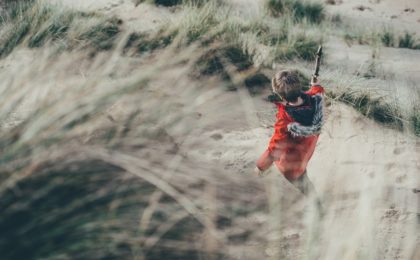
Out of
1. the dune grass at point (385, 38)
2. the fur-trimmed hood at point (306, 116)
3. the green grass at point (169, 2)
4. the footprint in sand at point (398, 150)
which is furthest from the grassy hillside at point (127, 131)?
the dune grass at point (385, 38)

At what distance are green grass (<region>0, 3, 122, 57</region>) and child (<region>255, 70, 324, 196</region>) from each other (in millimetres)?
2069

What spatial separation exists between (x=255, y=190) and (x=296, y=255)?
21.2 inches

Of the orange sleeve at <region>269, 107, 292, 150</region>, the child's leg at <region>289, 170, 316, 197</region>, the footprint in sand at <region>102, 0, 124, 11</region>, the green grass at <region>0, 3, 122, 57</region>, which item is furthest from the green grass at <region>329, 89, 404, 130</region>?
the footprint in sand at <region>102, 0, 124, 11</region>

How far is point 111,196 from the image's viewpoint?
7.04 ft

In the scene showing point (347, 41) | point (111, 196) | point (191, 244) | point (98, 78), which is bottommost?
point (347, 41)

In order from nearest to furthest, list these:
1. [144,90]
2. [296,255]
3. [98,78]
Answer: [296,255] → [98,78] → [144,90]

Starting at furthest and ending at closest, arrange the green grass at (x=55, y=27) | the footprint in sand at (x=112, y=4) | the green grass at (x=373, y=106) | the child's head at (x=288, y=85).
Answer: the footprint in sand at (x=112, y=4)
the green grass at (x=55, y=27)
the green grass at (x=373, y=106)
the child's head at (x=288, y=85)

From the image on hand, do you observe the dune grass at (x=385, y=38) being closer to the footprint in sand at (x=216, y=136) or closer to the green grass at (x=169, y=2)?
the green grass at (x=169, y=2)

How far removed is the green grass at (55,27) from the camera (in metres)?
3.82

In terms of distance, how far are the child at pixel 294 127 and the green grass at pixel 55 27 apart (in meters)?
2.07

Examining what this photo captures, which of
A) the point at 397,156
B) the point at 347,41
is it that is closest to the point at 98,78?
the point at 397,156

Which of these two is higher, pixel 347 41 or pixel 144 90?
pixel 144 90

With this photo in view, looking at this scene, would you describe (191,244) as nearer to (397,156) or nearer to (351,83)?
(397,156)

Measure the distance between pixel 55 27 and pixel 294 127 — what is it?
266 centimetres
